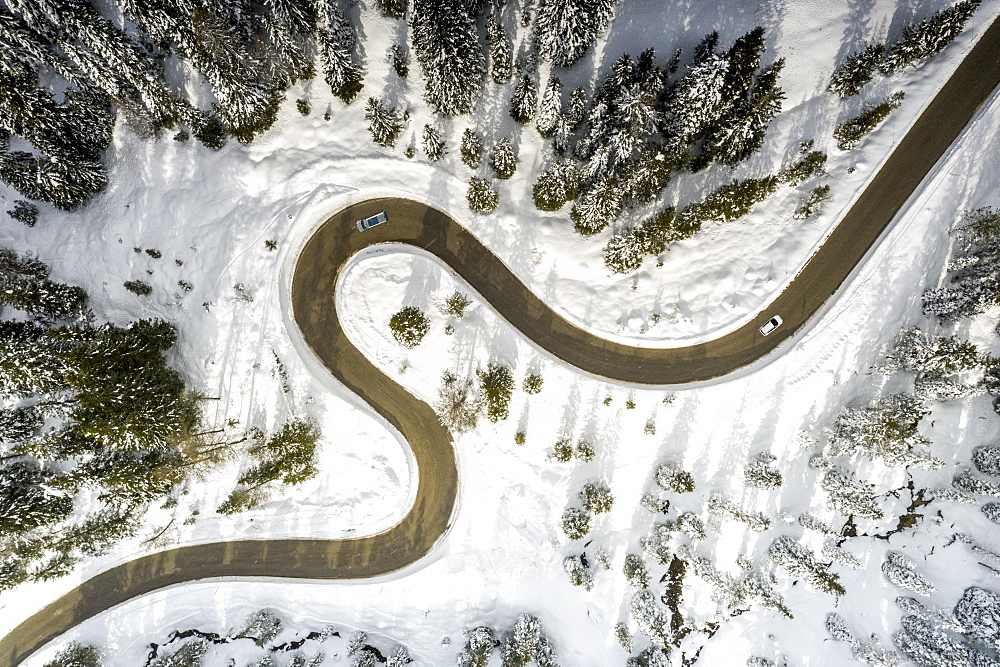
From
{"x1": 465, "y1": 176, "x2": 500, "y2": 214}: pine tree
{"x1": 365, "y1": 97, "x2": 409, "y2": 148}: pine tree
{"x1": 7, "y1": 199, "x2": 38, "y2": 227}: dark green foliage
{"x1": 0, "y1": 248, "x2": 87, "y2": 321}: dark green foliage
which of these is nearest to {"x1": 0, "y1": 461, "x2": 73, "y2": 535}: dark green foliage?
{"x1": 0, "y1": 248, "x2": 87, "y2": 321}: dark green foliage

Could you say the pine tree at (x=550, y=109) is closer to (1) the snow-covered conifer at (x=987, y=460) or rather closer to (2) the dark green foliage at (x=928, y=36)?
(2) the dark green foliage at (x=928, y=36)

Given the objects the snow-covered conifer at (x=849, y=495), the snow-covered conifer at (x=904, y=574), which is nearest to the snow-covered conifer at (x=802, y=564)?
the snow-covered conifer at (x=904, y=574)

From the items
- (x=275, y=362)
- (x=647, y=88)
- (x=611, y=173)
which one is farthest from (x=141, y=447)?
(x=647, y=88)

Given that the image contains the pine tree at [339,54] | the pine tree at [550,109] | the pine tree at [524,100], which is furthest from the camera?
the pine tree at [524,100]

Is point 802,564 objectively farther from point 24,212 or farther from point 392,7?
point 24,212

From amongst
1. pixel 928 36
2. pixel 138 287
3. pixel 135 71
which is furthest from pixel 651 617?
pixel 135 71

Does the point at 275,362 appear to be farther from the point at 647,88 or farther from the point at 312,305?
the point at 647,88
